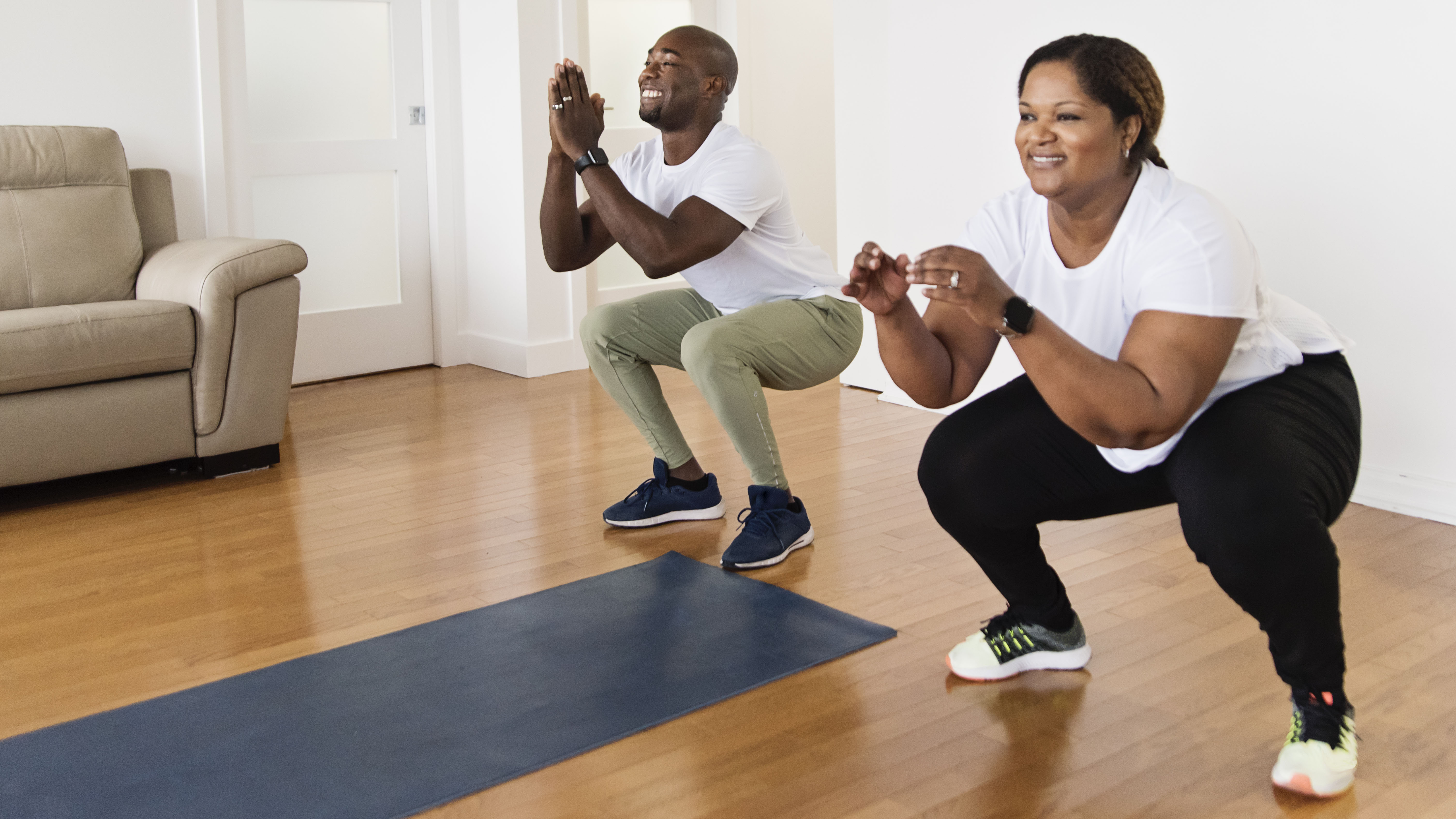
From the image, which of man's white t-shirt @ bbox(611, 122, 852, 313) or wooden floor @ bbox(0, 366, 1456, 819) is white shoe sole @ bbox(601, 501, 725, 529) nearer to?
wooden floor @ bbox(0, 366, 1456, 819)

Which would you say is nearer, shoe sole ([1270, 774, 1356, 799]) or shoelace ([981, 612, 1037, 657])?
shoe sole ([1270, 774, 1356, 799])

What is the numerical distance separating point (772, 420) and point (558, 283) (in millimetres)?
1248

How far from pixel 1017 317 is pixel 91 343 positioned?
2.42 metres

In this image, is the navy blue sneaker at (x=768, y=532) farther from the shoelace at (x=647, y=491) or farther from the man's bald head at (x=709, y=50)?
the man's bald head at (x=709, y=50)

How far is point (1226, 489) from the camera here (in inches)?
61.7

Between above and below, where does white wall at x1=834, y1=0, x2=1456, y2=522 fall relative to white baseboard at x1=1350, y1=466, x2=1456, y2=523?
above

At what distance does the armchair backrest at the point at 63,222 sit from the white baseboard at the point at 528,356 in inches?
55.0

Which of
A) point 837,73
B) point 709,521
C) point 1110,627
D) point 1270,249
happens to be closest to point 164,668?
point 709,521

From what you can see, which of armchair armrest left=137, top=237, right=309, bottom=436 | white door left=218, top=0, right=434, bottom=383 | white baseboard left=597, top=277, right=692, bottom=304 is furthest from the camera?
white baseboard left=597, top=277, right=692, bottom=304

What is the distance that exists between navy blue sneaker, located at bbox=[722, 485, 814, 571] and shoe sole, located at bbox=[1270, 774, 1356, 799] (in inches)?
44.1

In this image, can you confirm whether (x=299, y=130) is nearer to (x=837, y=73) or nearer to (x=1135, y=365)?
(x=837, y=73)

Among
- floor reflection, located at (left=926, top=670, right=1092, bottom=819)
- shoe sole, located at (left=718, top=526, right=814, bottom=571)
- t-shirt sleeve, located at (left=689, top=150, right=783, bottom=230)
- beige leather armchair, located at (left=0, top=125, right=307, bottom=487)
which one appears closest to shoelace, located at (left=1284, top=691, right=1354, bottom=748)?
floor reflection, located at (left=926, top=670, right=1092, bottom=819)

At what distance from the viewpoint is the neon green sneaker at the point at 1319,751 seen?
5.17 ft

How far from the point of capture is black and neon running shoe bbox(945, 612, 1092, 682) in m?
1.96
